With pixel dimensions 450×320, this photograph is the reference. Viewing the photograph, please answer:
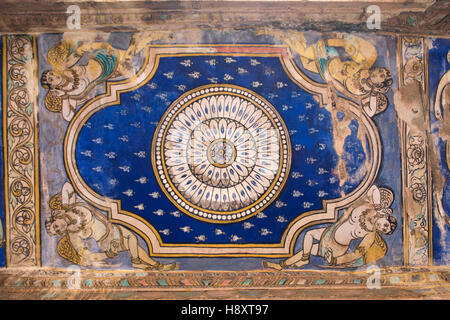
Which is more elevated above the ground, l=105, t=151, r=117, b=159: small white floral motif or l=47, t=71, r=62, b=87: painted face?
l=47, t=71, r=62, b=87: painted face

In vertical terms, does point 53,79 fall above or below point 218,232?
above

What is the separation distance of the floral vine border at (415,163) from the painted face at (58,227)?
370 cm

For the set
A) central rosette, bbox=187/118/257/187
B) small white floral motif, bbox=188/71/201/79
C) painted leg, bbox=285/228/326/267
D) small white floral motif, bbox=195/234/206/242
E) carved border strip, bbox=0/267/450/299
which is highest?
small white floral motif, bbox=188/71/201/79

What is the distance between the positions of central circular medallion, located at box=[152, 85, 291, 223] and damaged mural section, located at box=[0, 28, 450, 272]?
0.05 ft

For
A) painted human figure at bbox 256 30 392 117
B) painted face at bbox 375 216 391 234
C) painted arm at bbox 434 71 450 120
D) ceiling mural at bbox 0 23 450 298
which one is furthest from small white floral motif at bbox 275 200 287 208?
painted arm at bbox 434 71 450 120

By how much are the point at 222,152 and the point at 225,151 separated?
35mm

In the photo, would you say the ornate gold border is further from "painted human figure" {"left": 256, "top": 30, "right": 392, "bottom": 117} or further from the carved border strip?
the carved border strip

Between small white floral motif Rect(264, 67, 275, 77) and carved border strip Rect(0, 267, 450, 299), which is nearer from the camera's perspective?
carved border strip Rect(0, 267, 450, 299)

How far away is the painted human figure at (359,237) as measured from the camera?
11.8 ft

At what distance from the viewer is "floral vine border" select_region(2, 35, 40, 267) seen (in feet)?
11.8

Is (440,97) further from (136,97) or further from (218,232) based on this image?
(136,97)

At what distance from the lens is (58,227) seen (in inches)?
142

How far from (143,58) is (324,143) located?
2.19 m

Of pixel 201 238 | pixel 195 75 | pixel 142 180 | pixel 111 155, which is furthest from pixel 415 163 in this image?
pixel 111 155
